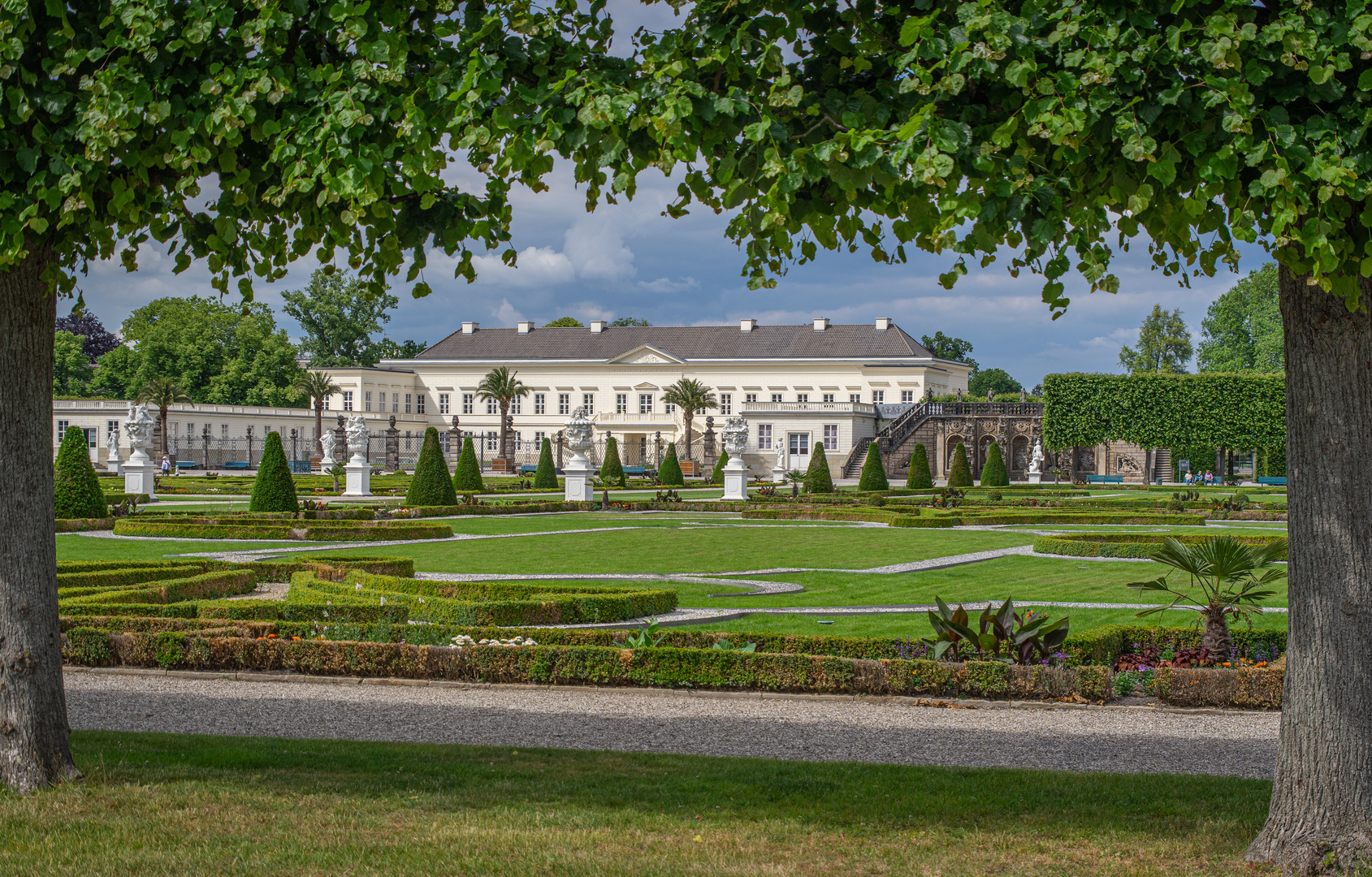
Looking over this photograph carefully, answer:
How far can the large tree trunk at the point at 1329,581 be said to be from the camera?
13.5 ft

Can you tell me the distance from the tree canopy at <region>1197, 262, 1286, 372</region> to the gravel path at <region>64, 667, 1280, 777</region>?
200ft

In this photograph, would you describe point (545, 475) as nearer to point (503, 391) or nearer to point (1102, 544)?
point (1102, 544)

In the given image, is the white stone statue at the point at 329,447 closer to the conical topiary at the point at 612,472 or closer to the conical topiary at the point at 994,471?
the conical topiary at the point at 612,472

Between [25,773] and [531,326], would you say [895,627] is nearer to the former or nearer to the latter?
[25,773]

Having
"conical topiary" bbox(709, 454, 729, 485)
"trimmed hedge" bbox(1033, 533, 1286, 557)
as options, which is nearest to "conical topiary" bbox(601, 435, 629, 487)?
"conical topiary" bbox(709, 454, 729, 485)

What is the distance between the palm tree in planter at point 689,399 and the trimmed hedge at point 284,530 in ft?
134

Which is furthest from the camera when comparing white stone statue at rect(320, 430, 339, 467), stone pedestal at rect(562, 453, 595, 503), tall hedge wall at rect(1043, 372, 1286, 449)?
tall hedge wall at rect(1043, 372, 1286, 449)

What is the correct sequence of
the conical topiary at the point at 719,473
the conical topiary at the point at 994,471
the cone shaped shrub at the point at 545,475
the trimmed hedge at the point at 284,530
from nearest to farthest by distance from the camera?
the trimmed hedge at the point at 284,530 < the cone shaped shrub at the point at 545,475 < the conical topiary at the point at 994,471 < the conical topiary at the point at 719,473

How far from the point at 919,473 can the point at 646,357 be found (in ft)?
103

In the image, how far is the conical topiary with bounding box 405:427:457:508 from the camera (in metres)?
27.3

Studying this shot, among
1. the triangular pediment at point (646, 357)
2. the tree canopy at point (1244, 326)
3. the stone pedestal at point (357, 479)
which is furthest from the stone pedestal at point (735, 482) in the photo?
the tree canopy at point (1244, 326)

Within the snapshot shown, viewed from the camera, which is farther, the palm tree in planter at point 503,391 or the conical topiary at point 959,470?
the palm tree in planter at point 503,391

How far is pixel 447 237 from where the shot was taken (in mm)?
4152

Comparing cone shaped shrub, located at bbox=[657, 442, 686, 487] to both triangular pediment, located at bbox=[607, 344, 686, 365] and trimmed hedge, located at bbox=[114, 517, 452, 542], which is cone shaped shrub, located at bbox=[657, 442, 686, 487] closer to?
trimmed hedge, located at bbox=[114, 517, 452, 542]
